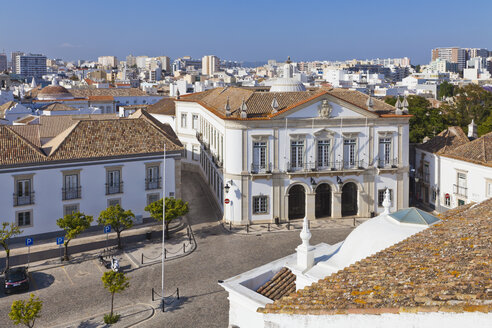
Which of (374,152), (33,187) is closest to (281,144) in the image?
(374,152)

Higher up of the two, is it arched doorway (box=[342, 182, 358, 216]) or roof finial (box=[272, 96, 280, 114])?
roof finial (box=[272, 96, 280, 114])

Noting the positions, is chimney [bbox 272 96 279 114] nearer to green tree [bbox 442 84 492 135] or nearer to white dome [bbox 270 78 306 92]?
white dome [bbox 270 78 306 92]

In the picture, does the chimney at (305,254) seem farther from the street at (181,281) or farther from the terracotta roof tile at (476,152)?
the terracotta roof tile at (476,152)

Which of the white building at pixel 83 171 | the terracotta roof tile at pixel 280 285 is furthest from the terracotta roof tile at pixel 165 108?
the terracotta roof tile at pixel 280 285

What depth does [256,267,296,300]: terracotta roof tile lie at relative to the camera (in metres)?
13.8

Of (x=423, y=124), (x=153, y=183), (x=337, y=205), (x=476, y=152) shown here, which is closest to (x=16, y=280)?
(x=153, y=183)

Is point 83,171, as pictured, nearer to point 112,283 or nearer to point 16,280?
point 16,280

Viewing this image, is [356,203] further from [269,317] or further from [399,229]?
[269,317]

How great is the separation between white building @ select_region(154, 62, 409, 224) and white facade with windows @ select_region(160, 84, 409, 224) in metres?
0.06

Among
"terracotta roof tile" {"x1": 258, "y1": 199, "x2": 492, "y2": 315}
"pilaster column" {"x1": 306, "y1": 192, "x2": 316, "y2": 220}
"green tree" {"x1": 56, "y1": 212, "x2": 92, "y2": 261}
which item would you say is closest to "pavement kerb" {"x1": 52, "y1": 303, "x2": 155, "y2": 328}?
"green tree" {"x1": 56, "y1": 212, "x2": 92, "y2": 261}

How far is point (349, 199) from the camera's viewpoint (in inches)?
1383

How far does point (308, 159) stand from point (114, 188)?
12523 millimetres

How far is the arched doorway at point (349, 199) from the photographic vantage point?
115 feet

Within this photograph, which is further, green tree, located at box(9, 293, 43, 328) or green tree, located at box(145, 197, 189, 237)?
green tree, located at box(145, 197, 189, 237)
